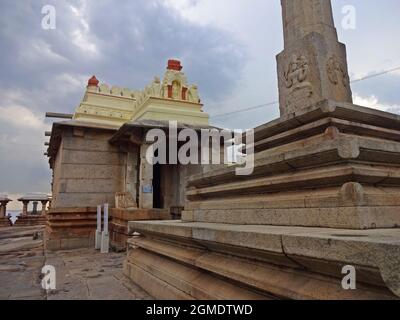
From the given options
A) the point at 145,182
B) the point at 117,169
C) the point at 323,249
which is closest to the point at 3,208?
the point at 117,169

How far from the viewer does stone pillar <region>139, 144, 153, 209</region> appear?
31.0 ft

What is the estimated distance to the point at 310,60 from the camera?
132 inches

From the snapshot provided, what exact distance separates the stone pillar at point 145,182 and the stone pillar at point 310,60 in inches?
258

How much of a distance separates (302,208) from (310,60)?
6.15ft

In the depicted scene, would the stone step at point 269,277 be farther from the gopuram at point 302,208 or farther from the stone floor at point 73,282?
the stone floor at point 73,282

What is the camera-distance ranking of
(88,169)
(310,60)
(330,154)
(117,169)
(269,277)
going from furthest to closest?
1. (117,169)
2. (88,169)
3. (310,60)
4. (330,154)
5. (269,277)

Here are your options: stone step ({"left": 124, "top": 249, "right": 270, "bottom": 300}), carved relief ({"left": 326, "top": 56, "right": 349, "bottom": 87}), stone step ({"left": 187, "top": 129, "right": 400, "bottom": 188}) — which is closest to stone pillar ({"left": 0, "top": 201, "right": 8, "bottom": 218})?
stone step ({"left": 124, "top": 249, "right": 270, "bottom": 300})

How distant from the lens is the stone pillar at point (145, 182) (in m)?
9.44

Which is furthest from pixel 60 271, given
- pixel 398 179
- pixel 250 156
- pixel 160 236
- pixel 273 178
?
pixel 398 179

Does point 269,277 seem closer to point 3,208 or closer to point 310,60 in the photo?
point 310,60

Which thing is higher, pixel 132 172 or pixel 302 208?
pixel 132 172

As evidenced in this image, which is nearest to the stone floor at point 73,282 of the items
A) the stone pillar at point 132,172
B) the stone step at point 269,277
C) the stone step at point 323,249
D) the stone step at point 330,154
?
the stone step at point 269,277

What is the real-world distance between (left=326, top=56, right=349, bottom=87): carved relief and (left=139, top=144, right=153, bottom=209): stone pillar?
711 centimetres

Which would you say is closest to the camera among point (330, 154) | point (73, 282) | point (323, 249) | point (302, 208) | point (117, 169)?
point (323, 249)
